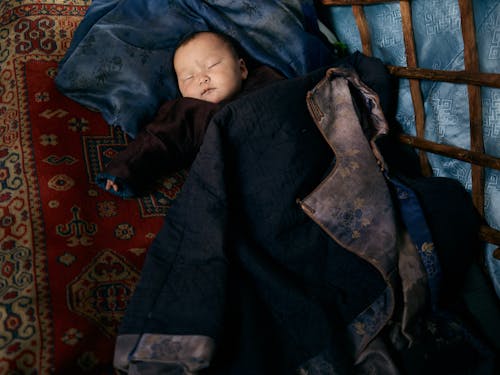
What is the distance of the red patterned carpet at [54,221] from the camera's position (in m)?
0.80

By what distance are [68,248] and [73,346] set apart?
0.72ft

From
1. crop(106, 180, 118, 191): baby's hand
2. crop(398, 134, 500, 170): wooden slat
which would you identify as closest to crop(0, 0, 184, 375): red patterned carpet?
crop(106, 180, 118, 191): baby's hand

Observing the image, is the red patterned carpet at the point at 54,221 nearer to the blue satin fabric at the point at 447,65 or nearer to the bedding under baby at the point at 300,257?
the bedding under baby at the point at 300,257

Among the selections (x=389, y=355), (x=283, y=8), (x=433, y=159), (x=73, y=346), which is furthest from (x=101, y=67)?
(x=389, y=355)

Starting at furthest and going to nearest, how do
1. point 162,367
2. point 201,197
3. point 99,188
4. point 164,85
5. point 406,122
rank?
1. point 164,85
2. point 406,122
3. point 99,188
4. point 201,197
5. point 162,367

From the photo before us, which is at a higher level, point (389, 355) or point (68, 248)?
point (68, 248)

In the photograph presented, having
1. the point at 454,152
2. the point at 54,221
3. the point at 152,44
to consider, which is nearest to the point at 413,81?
the point at 454,152

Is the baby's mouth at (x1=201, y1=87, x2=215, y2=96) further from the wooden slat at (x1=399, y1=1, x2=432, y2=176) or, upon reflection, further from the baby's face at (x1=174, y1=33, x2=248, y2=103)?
the wooden slat at (x1=399, y1=1, x2=432, y2=176)

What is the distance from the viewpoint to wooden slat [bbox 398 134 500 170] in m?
0.94

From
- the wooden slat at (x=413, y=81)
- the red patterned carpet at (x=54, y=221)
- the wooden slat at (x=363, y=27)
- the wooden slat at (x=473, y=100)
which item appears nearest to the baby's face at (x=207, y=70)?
the red patterned carpet at (x=54, y=221)

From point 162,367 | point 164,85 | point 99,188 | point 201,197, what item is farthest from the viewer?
point 164,85

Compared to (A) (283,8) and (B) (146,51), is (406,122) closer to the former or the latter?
(A) (283,8)

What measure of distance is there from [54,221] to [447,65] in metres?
0.94

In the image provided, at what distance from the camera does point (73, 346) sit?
79 centimetres
